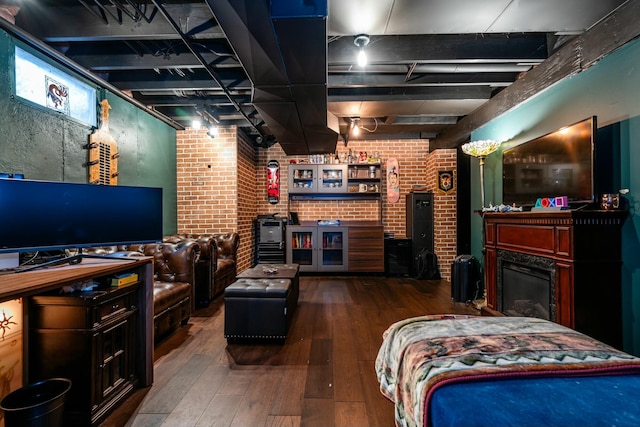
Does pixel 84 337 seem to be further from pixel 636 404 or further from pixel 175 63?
pixel 175 63

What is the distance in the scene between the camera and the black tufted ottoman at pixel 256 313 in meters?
2.54

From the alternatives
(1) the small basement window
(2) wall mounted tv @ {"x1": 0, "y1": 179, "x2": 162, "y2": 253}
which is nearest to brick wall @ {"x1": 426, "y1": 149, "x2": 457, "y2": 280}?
(2) wall mounted tv @ {"x1": 0, "y1": 179, "x2": 162, "y2": 253}

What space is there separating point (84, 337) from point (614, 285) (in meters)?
3.59

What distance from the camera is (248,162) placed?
5.56 meters

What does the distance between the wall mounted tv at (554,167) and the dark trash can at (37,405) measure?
3596 millimetres

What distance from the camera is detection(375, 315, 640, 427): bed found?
816mm

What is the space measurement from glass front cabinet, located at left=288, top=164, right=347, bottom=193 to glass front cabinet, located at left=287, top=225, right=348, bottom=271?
79cm

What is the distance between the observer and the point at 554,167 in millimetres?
2525

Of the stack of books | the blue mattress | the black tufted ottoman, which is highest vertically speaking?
the stack of books

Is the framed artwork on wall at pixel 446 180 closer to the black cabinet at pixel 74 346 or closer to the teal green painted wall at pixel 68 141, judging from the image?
the teal green painted wall at pixel 68 141

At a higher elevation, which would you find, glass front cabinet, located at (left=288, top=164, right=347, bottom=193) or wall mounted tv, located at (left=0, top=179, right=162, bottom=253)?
glass front cabinet, located at (left=288, top=164, right=347, bottom=193)

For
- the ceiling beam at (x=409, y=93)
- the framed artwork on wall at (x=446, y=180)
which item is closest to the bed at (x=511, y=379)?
the ceiling beam at (x=409, y=93)

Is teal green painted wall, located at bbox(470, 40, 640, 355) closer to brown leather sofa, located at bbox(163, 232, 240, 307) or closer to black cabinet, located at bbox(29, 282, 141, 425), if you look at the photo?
black cabinet, located at bbox(29, 282, 141, 425)

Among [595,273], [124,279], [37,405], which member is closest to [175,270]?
[124,279]
